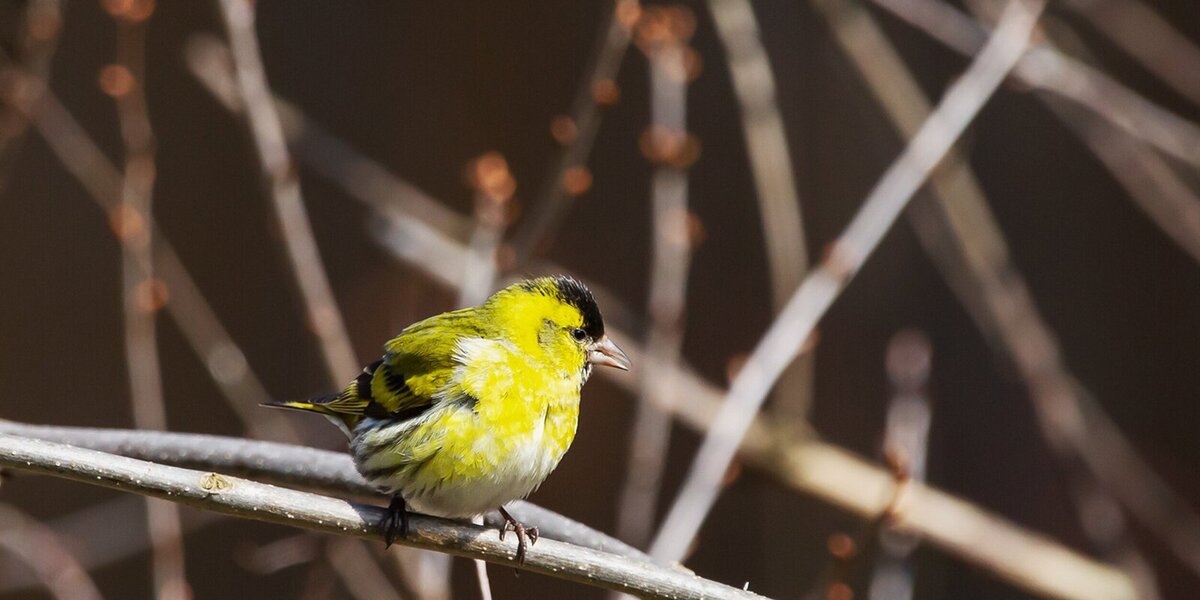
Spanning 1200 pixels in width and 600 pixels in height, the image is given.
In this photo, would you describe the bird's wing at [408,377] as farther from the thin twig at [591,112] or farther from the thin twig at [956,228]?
the thin twig at [956,228]

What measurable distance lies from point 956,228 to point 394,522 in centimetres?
284

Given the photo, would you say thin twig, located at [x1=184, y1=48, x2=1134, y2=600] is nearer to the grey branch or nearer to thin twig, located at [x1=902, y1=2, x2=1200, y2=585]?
thin twig, located at [x1=902, y1=2, x2=1200, y2=585]

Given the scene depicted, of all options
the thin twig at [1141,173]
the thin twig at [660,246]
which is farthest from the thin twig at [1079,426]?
the thin twig at [660,246]

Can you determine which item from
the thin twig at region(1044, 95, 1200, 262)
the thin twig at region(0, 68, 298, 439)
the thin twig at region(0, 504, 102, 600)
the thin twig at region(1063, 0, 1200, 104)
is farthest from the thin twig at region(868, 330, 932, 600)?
the thin twig at region(0, 504, 102, 600)

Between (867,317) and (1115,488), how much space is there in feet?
3.84

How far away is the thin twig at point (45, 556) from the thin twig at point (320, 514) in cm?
148

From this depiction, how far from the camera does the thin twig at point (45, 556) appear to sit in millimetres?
3371

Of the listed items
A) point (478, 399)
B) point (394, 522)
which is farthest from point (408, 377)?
point (394, 522)

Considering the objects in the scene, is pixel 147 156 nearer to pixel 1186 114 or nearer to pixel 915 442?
pixel 915 442

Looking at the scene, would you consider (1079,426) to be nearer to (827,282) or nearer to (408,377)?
(827,282)

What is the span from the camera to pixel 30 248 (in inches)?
189

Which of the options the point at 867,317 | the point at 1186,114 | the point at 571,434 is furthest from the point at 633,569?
the point at 1186,114

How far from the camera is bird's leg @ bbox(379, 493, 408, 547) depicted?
2084 millimetres

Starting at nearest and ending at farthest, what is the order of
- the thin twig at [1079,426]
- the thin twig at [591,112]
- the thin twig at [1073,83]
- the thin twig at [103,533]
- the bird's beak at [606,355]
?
the bird's beak at [606,355] → the thin twig at [591,112] → the thin twig at [1073,83] → the thin twig at [1079,426] → the thin twig at [103,533]
